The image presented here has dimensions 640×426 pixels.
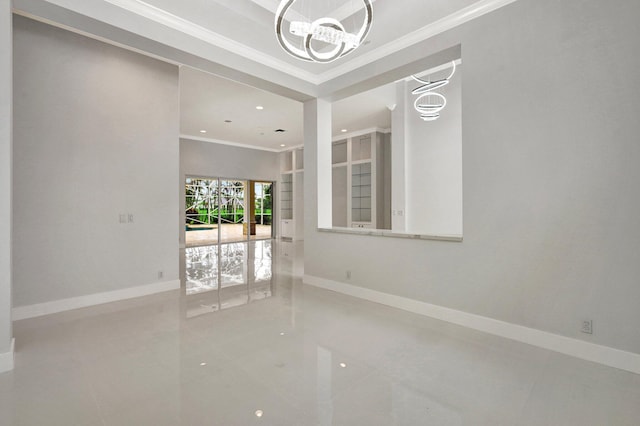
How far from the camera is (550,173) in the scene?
284 centimetres

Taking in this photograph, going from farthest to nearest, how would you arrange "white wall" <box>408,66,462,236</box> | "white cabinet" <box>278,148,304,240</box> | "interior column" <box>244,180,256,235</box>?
"interior column" <box>244,180,256,235</box>, "white cabinet" <box>278,148,304,240</box>, "white wall" <box>408,66,462,236</box>

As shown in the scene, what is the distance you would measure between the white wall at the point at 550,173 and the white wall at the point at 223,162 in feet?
26.4

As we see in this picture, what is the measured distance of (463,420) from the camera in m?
1.86

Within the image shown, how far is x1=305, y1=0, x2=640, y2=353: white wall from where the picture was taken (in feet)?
8.20

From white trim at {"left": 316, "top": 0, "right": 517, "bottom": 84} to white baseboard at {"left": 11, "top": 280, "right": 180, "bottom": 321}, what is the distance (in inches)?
169

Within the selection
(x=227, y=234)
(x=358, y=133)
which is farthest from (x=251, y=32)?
(x=227, y=234)

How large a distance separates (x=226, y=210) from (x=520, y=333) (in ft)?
32.2

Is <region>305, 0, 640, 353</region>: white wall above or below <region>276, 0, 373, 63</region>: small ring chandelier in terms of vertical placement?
below

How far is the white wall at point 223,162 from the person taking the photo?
377 inches

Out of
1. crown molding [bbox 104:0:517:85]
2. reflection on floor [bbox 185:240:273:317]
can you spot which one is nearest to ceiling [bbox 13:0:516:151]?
crown molding [bbox 104:0:517:85]

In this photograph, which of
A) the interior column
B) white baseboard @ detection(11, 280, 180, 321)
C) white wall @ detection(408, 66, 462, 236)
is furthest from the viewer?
the interior column

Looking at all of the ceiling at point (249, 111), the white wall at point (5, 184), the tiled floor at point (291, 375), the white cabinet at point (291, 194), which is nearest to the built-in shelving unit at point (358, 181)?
the ceiling at point (249, 111)

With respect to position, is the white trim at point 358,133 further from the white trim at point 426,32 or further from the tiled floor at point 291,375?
the tiled floor at point 291,375

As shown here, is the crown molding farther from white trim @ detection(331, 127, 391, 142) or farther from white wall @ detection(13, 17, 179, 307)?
white trim @ detection(331, 127, 391, 142)
